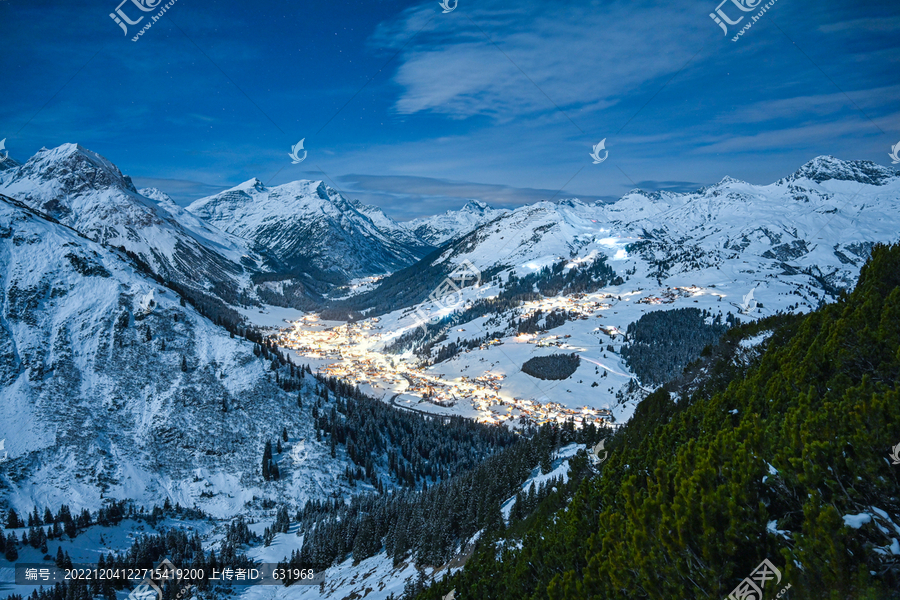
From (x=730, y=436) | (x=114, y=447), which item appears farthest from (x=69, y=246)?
(x=730, y=436)

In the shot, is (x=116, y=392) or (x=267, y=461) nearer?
(x=267, y=461)

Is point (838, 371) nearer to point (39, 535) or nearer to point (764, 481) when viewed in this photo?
point (764, 481)
